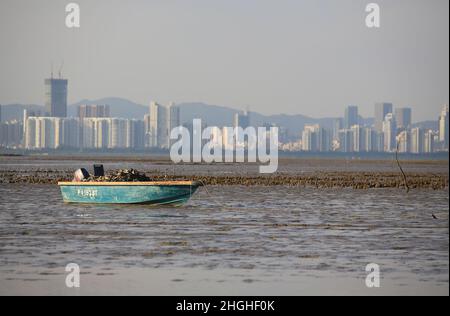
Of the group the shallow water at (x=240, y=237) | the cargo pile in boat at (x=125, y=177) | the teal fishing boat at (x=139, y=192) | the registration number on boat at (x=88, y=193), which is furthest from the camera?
the registration number on boat at (x=88, y=193)

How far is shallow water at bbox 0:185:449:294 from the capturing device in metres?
27.6

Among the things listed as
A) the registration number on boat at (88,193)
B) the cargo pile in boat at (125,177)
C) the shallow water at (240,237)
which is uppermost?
the cargo pile in boat at (125,177)

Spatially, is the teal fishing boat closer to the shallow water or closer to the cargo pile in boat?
the shallow water

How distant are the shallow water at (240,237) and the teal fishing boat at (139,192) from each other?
528mm

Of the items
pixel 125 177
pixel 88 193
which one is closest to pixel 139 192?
pixel 125 177

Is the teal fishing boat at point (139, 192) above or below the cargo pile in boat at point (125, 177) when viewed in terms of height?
below

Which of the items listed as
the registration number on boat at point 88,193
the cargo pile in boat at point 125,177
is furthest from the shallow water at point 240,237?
the cargo pile in boat at point 125,177

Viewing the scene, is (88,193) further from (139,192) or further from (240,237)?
(240,237)

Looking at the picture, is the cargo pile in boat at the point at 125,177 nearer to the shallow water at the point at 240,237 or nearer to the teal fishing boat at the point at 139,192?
Answer: the teal fishing boat at the point at 139,192

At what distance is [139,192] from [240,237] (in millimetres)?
12408

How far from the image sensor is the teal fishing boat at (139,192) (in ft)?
152

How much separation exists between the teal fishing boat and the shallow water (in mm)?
528
